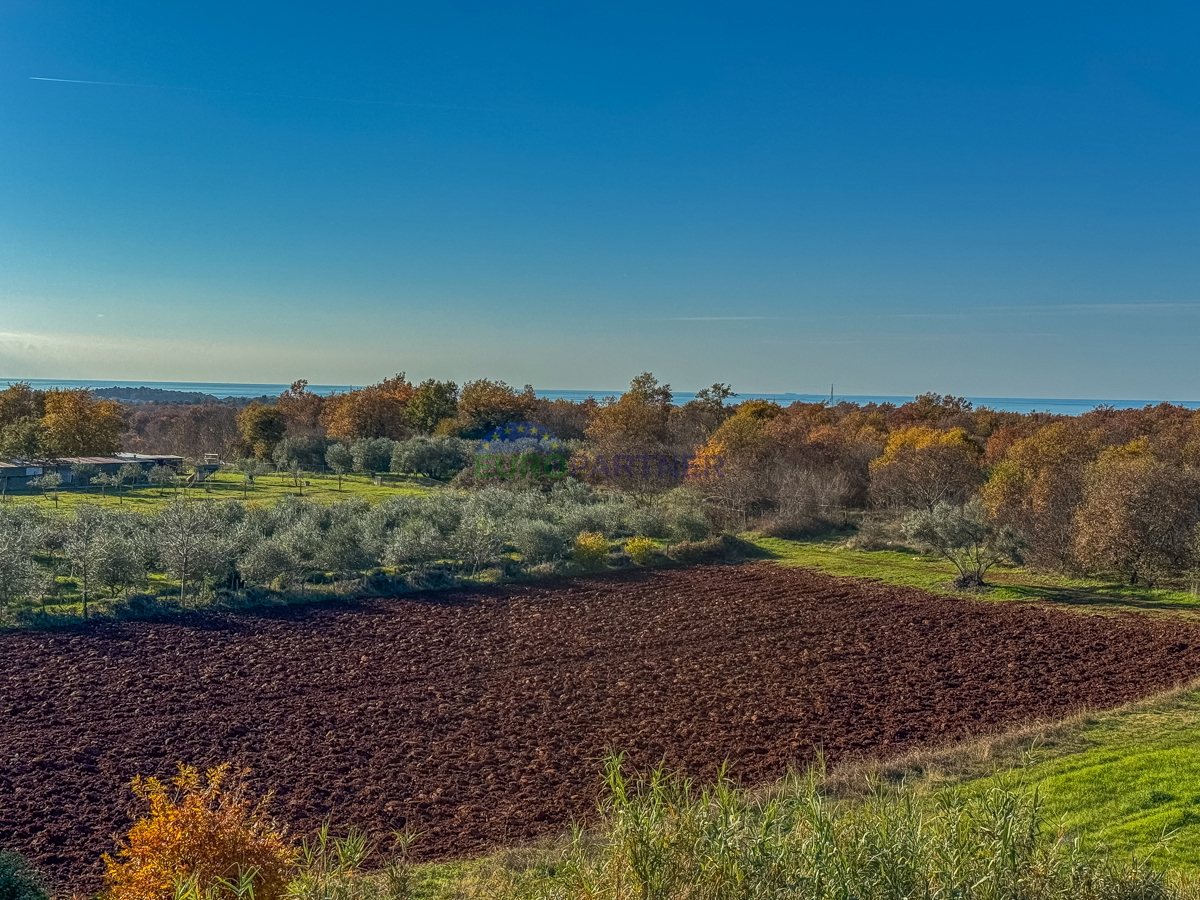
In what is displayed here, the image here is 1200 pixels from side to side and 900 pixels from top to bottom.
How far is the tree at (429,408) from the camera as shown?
2180 inches

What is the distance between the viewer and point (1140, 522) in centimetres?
2008

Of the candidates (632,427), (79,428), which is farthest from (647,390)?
(79,428)

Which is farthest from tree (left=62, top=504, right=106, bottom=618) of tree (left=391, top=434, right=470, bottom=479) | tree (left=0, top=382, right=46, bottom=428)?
tree (left=0, top=382, right=46, bottom=428)

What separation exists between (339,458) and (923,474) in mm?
33333

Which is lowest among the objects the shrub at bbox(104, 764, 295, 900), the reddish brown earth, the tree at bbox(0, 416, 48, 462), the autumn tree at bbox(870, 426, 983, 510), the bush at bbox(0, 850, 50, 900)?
the reddish brown earth

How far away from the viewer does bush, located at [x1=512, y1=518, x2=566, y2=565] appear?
23.8 metres

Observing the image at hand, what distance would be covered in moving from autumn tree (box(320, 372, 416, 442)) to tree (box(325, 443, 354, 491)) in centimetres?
554

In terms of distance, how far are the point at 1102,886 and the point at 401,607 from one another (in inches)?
657

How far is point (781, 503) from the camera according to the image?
31984 mm

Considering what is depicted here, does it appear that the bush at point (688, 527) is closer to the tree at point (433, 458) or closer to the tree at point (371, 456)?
the tree at point (433, 458)

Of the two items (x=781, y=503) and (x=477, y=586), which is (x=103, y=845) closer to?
(x=477, y=586)

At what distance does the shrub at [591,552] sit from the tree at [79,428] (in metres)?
31.2

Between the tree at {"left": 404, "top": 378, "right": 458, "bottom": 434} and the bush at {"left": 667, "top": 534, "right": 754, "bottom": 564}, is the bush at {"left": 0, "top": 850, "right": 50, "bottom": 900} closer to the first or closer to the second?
the bush at {"left": 667, "top": 534, "right": 754, "bottom": 564}

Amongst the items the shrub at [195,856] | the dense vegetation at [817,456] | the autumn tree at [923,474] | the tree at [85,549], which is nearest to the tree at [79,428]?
the dense vegetation at [817,456]
